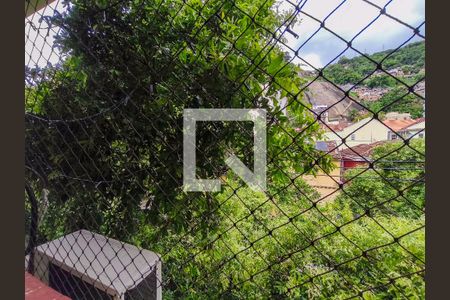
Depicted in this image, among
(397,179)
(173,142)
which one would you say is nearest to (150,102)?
(173,142)

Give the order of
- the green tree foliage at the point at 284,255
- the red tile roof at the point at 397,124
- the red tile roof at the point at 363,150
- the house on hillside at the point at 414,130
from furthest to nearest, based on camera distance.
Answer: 1. the green tree foliage at the point at 284,255
2. the red tile roof at the point at 363,150
3. the red tile roof at the point at 397,124
4. the house on hillside at the point at 414,130

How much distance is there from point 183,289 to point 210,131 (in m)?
0.79

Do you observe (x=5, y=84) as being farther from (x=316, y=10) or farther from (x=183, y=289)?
(x=183, y=289)

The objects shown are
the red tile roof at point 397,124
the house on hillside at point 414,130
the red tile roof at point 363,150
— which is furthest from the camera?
the red tile roof at point 363,150

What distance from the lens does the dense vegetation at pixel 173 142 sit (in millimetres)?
756

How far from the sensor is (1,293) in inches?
23.5

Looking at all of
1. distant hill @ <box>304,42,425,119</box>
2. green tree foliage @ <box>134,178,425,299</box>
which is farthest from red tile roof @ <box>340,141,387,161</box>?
green tree foliage @ <box>134,178,425,299</box>

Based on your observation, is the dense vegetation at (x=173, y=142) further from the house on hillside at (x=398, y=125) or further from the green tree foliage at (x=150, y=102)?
the house on hillside at (x=398, y=125)

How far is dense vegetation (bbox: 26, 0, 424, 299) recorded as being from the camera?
2.48ft

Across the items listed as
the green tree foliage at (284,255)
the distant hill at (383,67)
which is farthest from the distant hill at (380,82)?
the green tree foliage at (284,255)

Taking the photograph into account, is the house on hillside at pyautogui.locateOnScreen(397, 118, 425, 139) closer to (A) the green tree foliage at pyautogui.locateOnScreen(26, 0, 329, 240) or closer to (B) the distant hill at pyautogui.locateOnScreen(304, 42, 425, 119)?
(B) the distant hill at pyautogui.locateOnScreen(304, 42, 425, 119)

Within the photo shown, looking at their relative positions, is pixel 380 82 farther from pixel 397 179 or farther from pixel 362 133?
pixel 397 179

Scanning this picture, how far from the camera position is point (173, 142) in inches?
35.8

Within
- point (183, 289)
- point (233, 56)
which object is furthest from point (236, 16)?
point (183, 289)
